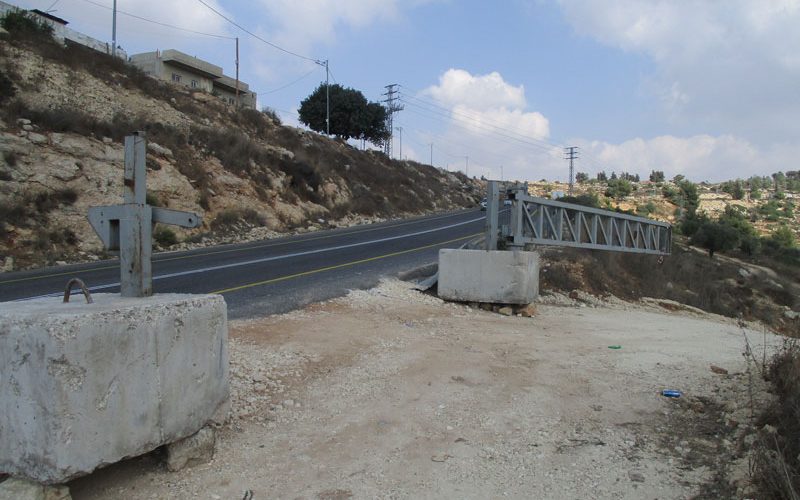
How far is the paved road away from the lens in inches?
374

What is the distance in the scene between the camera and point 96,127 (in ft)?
68.6

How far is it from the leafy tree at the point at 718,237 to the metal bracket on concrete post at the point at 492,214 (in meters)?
26.5

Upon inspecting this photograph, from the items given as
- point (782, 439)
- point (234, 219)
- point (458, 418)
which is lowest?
point (458, 418)

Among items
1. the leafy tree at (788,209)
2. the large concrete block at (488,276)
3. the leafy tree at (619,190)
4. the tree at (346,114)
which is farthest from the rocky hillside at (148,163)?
the leafy tree at (788,209)

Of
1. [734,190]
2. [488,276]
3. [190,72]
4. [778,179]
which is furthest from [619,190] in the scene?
[488,276]

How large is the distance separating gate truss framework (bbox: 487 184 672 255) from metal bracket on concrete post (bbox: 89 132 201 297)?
25.9 feet

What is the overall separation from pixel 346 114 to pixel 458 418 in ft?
176

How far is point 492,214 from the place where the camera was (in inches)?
429

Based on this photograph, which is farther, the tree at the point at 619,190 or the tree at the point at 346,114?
the tree at the point at 619,190

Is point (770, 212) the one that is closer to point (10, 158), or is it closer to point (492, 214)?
point (492, 214)

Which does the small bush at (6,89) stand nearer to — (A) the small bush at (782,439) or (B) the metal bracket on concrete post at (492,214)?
(B) the metal bracket on concrete post at (492,214)

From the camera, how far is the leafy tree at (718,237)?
105 ft

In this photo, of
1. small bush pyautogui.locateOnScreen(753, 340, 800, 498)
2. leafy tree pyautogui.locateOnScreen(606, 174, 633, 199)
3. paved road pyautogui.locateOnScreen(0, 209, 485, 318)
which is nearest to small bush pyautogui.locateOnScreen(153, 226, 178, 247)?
paved road pyautogui.locateOnScreen(0, 209, 485, 318)

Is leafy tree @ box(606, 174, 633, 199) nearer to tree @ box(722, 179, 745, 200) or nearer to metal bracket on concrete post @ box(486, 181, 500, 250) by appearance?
Answer: tree @ box(722, 179, 745, 200)
